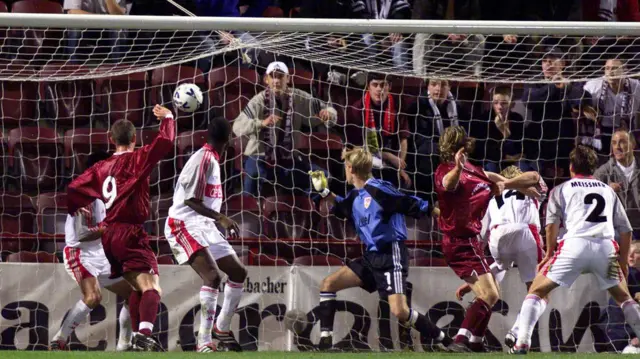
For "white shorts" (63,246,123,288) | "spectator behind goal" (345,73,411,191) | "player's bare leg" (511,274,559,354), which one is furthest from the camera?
"spectator behind goal" (345,73,411,191)

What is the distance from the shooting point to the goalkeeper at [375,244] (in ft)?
29.8

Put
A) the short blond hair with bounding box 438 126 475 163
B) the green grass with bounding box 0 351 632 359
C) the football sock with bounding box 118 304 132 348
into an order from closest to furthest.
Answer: the green grass with bounding box 0 351 632 359 → the short blond hair with bounding box 438 126 475 163 → the football sock with bounding box 118 304 132 348

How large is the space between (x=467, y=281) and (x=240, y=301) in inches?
79.6

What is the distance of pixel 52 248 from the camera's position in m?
10.6

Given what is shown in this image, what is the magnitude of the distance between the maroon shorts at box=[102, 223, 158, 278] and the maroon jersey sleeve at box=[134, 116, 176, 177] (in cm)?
45

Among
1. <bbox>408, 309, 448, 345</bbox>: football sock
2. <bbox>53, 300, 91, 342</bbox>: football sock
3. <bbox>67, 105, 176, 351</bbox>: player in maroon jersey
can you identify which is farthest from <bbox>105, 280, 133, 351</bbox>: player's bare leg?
<bbox>408, 309, 448, 345</bbox>: football sock

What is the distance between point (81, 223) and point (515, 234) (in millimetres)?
3773

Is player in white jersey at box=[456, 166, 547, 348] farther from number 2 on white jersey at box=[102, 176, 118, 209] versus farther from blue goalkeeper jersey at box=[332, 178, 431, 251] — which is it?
number 2 on white jersey at box=[102, 176, 118, 209]

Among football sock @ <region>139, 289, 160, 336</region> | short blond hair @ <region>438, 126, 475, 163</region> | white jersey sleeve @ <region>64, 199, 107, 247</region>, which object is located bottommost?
football sock @ <region>139, 289, 160, 336</region>

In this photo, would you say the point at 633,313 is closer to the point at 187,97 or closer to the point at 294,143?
the point at 294,143

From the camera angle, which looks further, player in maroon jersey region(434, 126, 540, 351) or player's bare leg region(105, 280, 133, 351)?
player's bare leg region(105, 280, 133, 351)

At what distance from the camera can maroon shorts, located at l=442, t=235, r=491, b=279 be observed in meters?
9.20

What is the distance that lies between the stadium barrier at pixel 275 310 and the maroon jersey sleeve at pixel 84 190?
0.87m

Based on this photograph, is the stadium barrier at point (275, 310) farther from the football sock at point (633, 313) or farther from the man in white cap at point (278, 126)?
the football sock at point (633, 313)
